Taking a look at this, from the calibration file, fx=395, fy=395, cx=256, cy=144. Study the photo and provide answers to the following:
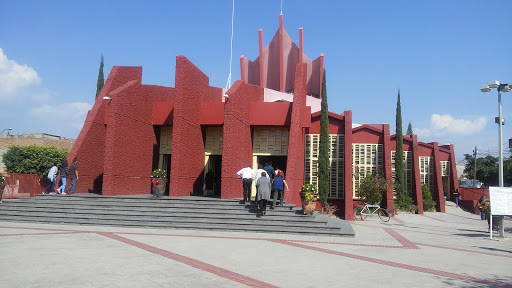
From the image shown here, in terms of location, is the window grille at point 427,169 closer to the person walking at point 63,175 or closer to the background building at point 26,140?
the person walking at point 63,175

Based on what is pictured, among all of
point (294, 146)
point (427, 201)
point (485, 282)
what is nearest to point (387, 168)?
point (427, 201)

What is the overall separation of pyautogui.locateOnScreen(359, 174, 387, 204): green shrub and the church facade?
784 mm

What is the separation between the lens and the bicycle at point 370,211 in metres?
17.0

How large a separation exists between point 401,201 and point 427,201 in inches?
84.7

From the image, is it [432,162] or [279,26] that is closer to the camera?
[432,162]

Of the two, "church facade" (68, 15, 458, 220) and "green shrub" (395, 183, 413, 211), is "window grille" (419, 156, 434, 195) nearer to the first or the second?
"church facade" (68, 15, 458, 220)

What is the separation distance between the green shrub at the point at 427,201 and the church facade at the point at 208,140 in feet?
→ 3.35

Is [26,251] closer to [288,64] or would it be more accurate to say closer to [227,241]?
[227,241]

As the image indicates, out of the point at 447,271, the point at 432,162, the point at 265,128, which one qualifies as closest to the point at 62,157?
the point at 265,128

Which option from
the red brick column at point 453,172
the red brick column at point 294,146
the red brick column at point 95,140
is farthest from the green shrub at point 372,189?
the red brick column at point 95,140

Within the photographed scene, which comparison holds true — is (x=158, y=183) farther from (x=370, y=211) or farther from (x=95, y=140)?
(x=370, y=211)

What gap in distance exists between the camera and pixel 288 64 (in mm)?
29344

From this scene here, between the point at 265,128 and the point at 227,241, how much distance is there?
891cm

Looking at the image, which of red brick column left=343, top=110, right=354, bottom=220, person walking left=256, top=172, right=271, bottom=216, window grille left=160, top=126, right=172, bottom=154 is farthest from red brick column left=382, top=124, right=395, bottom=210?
window grille left=160, top=126, right=172, bottom=154
